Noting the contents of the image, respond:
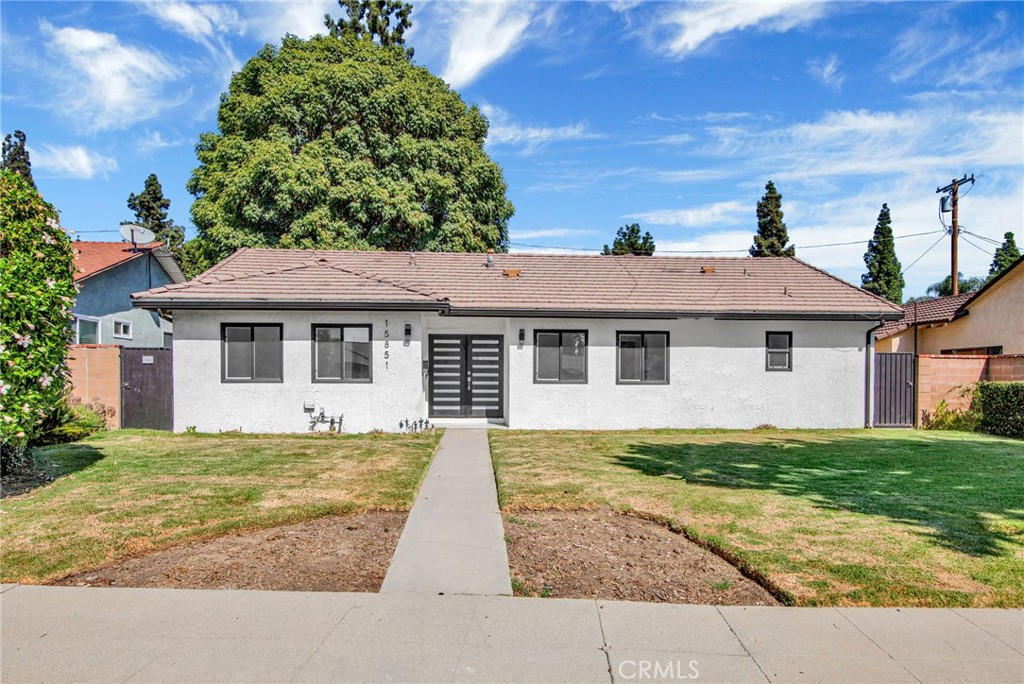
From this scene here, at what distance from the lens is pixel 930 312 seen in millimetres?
22062

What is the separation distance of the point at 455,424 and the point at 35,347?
27.7 ft

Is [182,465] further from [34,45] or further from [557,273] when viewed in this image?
[557,273]

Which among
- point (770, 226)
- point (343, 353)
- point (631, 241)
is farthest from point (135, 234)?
point (770, 226)

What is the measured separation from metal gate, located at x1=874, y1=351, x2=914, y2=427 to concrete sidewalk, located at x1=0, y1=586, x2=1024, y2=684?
12.3 meters

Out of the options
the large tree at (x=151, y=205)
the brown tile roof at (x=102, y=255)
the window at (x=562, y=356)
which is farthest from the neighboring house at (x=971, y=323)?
the large tree at (x=151, y=205)

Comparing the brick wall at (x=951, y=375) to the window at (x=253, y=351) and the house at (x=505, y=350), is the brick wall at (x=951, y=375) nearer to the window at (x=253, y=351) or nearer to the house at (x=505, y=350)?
the house at (x=505, y=350)

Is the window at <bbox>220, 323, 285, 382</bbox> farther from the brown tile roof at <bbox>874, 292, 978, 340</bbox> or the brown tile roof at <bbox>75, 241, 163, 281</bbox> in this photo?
the brown tile roof at <bbox>874, 292, 978, 340</bbox>

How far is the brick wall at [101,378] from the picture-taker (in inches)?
512

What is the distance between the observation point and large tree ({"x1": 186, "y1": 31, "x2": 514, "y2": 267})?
68.4 ft

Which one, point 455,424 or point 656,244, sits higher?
point 656,244

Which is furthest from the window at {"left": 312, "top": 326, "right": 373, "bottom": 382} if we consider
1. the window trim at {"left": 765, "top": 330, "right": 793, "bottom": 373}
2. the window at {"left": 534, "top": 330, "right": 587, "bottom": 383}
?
the window trim at {"left": 765, "top": 330, "right": 793, "bottom": 373}

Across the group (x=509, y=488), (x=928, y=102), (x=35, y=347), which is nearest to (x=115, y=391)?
(x=35, y=347)

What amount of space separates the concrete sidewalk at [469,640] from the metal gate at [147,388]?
9.76 meters

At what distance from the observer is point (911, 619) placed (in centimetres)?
389
